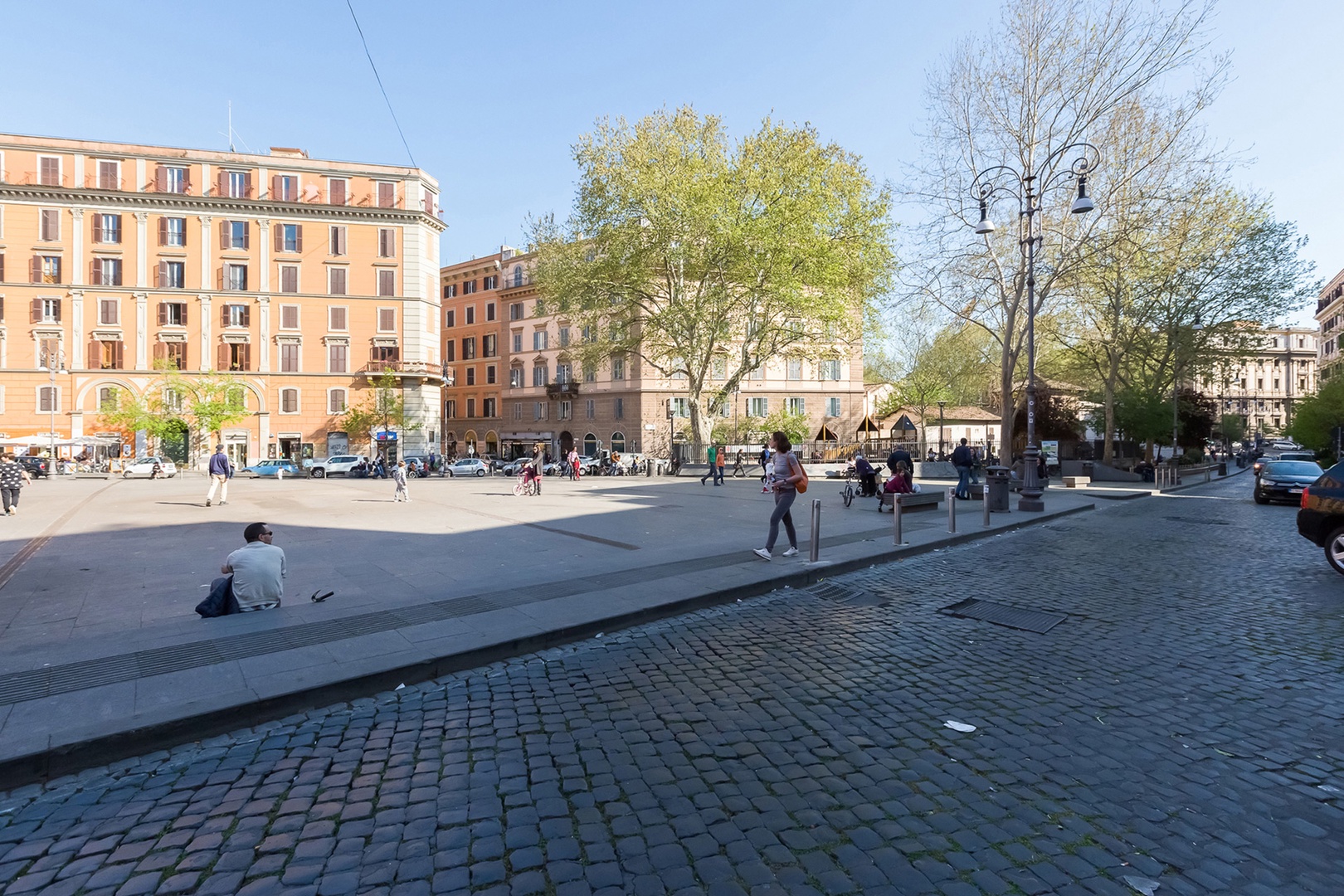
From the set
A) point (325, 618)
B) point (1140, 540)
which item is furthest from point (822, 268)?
point (325, 618)

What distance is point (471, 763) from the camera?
147 inches

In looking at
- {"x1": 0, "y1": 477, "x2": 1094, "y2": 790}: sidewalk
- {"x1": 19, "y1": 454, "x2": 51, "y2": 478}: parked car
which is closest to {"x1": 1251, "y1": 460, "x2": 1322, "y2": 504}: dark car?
{"x1": 0, "y1": 477, "x2": 1094, "y2": 790}: sidewalk

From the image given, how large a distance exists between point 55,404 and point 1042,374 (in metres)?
68.7

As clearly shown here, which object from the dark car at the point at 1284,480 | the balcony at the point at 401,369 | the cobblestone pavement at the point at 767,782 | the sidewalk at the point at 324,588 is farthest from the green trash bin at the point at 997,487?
the balcony at the point at 401,369

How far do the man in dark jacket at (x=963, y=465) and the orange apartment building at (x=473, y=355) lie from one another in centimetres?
4902

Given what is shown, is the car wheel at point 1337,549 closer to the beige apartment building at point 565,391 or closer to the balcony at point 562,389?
the beige apartment building at point 565,391

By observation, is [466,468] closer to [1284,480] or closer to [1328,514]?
[1284,480]

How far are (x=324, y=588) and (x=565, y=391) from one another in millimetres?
48766

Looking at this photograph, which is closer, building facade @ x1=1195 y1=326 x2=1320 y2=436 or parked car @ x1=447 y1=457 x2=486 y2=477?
parked car @ x1=447 y1=457 x2=486 y2=477

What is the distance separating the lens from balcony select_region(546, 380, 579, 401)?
181 ft

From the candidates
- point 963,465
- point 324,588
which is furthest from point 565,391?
point 324,588

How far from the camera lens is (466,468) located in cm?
4412

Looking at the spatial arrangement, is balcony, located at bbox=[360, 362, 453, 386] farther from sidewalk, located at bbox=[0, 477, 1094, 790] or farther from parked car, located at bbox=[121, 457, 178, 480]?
sidewalk, located at bbox=[0, 477, 1094, 790]

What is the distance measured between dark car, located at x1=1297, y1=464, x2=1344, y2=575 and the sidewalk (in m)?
4.68
